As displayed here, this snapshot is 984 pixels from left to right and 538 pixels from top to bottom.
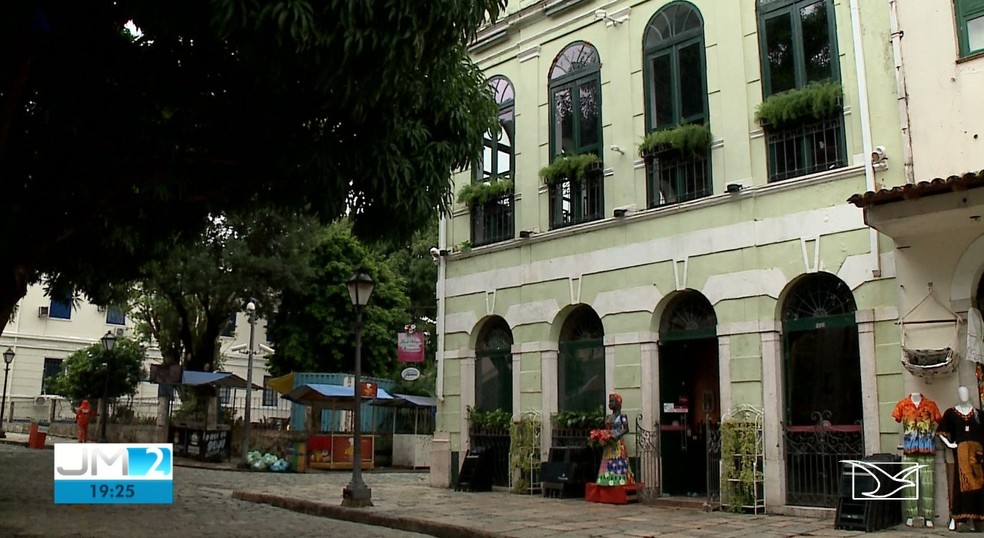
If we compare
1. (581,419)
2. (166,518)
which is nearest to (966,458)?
(581,419)

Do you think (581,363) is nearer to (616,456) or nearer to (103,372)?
(616,456)

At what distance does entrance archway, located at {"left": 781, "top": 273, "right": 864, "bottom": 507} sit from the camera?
478 inches

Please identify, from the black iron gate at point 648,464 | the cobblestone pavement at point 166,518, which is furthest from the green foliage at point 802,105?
the cobblestone pavement at point 166,518

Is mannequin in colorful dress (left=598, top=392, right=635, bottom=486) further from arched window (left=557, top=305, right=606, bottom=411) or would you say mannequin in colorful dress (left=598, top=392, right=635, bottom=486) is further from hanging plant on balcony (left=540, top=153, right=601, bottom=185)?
hanging plant on balcony (left=540, top=153, right=601, bottom=185)

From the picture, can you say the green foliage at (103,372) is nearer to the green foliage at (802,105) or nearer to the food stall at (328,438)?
the food stall at (328,438)

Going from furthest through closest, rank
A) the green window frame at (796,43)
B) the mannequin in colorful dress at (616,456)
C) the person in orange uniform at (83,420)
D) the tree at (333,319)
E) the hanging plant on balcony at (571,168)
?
the tree at (333,319) → the person in orange uniform at (83,420) → the hanging plant on balcony at (571,168) → the mannequin in colorful dress at (616,456) → the green window frame at (796,43)

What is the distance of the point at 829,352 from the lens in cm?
1256

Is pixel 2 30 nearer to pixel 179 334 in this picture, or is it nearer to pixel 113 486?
pixel 113 486

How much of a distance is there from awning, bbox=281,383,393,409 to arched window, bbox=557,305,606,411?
32.8ft

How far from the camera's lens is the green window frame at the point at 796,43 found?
12992 millimetres

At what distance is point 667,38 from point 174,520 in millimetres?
10690

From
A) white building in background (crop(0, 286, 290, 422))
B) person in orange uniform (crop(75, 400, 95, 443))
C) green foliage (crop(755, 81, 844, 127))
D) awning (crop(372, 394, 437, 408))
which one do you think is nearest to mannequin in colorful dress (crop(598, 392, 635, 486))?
green foliage (crop(755, 81, 844, 127))

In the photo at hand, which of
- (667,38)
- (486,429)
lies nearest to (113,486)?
(486,429)

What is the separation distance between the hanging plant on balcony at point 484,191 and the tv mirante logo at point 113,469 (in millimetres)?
8327
